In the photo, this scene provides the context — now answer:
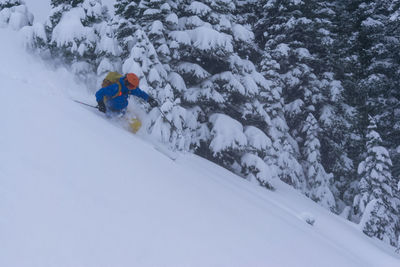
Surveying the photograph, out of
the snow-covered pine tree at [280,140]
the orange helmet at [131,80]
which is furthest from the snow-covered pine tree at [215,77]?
the orange helmet at [131,80]

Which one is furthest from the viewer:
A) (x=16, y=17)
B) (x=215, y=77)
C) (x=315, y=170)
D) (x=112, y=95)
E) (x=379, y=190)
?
(x=315, y=170)

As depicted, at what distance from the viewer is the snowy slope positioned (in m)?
2.39

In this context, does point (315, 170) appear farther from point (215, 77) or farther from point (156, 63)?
point (156, 63)

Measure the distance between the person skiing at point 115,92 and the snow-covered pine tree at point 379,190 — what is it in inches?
426

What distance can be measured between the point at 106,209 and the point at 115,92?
17.5 ft

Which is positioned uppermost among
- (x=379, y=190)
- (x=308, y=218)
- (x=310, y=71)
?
(x=308, y=218)

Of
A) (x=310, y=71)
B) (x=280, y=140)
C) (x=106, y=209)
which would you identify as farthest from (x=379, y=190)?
(x=106, y=209)

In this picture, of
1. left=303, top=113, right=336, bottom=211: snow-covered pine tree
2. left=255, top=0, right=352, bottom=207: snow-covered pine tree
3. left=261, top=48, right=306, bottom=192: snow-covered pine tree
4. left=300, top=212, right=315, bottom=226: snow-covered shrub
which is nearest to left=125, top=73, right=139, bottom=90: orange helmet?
left=300, top=212, right=315, bottom=226: snow-covered shrub

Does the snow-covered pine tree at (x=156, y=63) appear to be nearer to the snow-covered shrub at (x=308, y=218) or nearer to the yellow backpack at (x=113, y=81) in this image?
the yellow backpack at (x=113, y=81)

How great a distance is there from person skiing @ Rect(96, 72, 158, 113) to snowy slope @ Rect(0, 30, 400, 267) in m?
1.58

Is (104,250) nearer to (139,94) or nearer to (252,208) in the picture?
(252,208)

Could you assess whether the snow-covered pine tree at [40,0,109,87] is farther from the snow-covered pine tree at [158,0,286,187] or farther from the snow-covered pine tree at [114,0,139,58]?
the snow-covered pine tree at [158,0,286,187]

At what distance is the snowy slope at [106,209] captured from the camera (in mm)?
2387

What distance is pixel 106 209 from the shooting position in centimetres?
307
